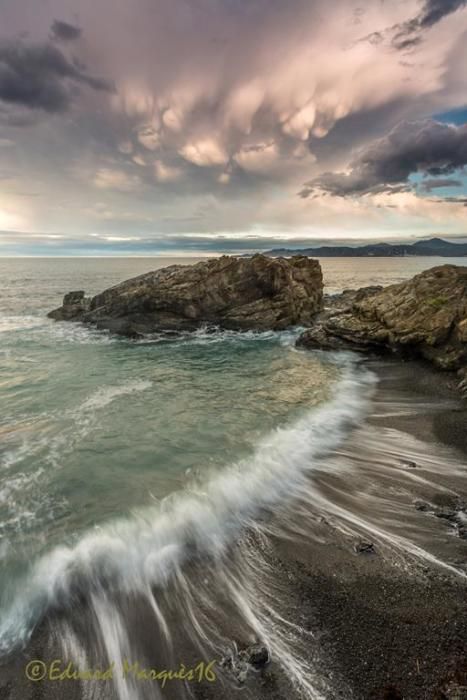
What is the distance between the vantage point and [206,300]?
3600 cm

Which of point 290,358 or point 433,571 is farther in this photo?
point 290,358

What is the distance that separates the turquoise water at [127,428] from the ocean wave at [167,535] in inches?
4.7

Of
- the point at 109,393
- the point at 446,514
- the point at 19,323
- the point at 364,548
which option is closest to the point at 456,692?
the point at 364,548

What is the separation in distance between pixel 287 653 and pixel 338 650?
2.70ft

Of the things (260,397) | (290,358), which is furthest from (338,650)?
(290,358)

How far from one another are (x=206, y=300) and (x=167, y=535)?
29.1m

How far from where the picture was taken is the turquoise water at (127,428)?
9398 mm

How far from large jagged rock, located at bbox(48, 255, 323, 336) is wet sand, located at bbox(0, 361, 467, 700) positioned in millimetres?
26929

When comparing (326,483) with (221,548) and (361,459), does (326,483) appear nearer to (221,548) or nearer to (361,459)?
(361,459)

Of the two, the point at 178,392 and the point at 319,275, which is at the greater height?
the point at 319,275

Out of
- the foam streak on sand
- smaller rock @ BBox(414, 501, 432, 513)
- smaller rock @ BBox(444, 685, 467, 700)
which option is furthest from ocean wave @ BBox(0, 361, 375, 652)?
smaller rock @ BBox(444, 685, 467, 700)

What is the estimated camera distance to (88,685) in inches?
209

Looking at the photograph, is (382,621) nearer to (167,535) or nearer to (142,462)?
(167,535)

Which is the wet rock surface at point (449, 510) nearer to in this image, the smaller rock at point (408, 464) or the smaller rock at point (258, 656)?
the smaller rock at point (408, 464)
